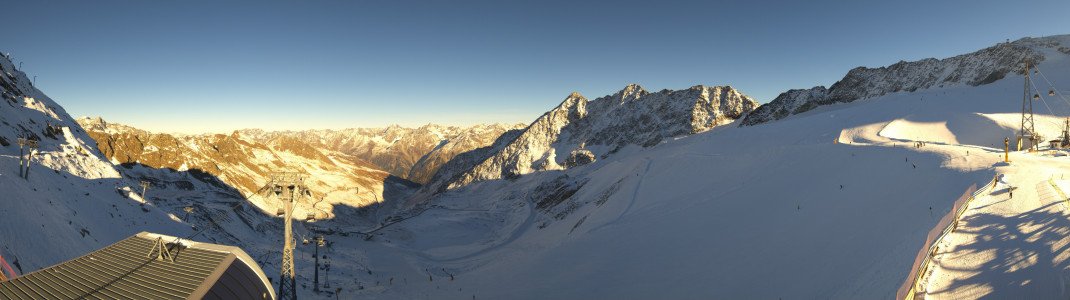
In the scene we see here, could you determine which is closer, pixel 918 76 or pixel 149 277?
pixel 149 277

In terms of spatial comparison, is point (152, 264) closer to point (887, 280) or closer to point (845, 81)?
point (887, 280)

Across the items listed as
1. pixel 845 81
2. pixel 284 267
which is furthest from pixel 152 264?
pixel 845 81

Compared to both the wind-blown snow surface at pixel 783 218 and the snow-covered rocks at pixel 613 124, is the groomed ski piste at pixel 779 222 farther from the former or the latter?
the snow-covered rocks at pixel 613 124

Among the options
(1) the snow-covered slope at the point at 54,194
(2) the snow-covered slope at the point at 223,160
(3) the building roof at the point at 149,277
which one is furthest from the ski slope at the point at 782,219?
(2) the snow-covered slope at the point at 223,160

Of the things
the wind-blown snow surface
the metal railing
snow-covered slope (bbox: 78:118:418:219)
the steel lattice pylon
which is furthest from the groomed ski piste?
snow-covered slope (bbox: 78:118:418:219)

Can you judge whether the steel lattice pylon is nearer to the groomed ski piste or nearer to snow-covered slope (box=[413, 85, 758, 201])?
the groomed ski piste

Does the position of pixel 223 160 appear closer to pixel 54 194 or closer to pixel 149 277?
pixel 54 194

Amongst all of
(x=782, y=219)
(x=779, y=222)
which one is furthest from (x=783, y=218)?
(x=779, y=222)
